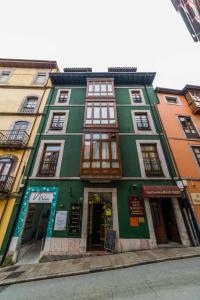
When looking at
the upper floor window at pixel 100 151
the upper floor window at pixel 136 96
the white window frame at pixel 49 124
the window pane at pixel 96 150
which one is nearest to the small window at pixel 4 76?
the white window frame at pixel 49 124

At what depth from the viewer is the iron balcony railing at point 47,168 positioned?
9.87 m

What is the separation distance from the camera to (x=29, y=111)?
12773 millimetres

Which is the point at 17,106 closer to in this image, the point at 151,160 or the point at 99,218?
the point at 99,218

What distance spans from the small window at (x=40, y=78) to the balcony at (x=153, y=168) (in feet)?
46.9

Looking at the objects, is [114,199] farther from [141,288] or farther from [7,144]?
[7,144]

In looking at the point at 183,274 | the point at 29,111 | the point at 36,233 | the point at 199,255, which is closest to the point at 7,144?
the point at 29,111

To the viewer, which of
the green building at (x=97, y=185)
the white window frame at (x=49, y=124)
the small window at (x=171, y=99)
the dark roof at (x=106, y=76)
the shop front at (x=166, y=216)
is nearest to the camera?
the green building at (x=97, y=185)

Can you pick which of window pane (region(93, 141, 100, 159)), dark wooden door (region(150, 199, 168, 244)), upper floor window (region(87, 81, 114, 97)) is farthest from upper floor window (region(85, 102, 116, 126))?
dark wooden door (region(150, 199, 168, 244))

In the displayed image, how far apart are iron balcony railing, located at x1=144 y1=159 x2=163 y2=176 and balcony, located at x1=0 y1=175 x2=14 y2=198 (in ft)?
31.4

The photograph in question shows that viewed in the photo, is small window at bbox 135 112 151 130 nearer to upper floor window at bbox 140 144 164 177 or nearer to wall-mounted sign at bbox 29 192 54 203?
upper floor window at bbox 140 144 164 177

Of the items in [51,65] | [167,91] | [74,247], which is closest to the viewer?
[74,247]

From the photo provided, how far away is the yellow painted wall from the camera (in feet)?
28.1

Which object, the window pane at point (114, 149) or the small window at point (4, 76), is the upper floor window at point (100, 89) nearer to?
the window pane at point (114, 149)

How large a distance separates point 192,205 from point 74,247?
312 inches
